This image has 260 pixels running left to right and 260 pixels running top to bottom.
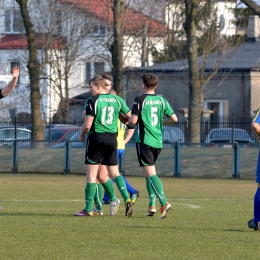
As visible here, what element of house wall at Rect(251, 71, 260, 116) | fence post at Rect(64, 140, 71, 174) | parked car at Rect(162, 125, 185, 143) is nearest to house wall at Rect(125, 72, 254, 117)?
house wall at Rect(251, 71, 260, 116)

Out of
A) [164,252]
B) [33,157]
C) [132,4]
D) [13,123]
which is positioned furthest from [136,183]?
[132,4]

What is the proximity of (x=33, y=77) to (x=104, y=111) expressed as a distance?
21873 millimetres

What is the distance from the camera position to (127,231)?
898 centimetres

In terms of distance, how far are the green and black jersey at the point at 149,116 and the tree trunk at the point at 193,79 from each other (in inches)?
749

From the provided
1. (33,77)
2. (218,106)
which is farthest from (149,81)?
(218,106)

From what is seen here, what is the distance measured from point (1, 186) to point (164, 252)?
12.1m

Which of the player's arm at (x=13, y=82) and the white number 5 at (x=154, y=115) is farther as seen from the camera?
the white number 5 at (x=154, y=115)

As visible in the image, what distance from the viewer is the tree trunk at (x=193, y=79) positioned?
30.2 meters

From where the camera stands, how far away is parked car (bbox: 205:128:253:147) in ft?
94.3

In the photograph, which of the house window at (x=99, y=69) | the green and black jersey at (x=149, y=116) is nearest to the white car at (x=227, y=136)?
the green and black jersey at (x=149, y=116)

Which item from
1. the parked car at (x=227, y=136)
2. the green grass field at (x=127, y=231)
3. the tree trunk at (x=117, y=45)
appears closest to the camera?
the green grass field at (x=127, y=231)

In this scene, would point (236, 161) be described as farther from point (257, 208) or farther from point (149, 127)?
point (257, 208)

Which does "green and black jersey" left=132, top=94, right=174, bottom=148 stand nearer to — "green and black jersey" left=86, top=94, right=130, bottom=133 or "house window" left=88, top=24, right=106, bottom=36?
"green and black jersey" left=86, top=94, right=130, bottom=133

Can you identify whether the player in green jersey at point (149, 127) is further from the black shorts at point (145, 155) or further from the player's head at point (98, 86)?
the player's head at point (98, 86)
